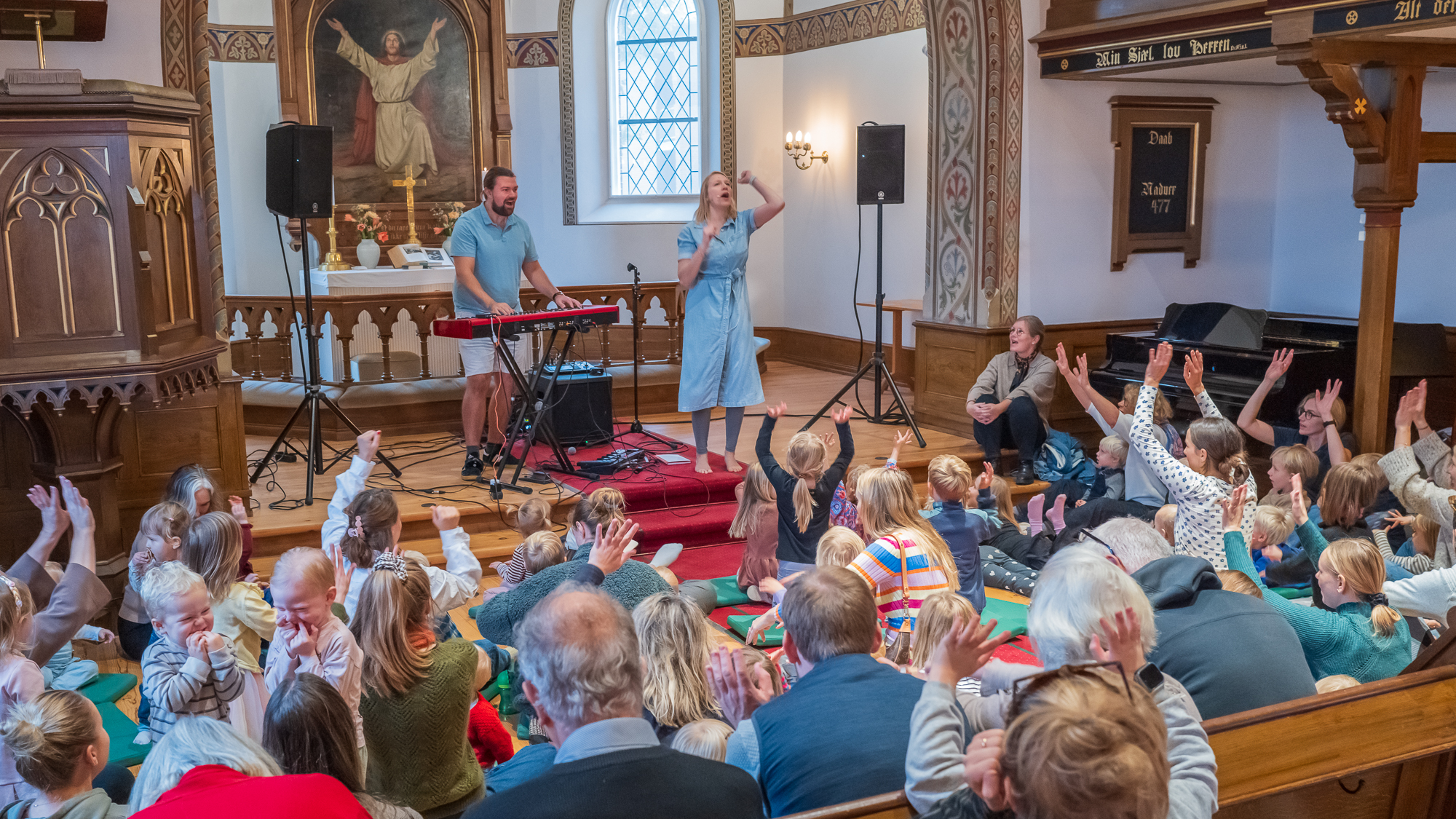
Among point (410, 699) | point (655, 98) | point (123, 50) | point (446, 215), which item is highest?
point (655, 98)

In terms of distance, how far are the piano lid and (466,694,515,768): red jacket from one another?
5.07 metres

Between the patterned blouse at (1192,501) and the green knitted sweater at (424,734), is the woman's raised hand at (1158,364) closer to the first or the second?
the patterned blouse at (1192,501)

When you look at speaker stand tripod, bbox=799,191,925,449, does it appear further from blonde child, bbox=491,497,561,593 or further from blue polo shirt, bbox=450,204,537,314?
blonde child, bbox=491,497,561,593

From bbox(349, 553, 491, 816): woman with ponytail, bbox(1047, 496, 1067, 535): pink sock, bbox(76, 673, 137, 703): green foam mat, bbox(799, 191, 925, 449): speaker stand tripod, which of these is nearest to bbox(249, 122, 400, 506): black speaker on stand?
bbox(76, 673, 137, 703): green foam mat

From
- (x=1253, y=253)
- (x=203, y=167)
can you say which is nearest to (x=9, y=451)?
(x=203, y=167)

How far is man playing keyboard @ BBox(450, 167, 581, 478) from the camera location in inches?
240

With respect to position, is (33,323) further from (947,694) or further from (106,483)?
(947,694)

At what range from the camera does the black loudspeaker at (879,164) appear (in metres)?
7.29

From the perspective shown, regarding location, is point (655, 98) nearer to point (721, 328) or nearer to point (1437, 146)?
point (721, 328)

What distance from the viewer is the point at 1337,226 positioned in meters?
7.90

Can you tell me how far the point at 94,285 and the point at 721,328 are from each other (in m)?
2.96

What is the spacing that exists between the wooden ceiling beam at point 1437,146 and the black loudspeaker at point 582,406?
4390 millimetres

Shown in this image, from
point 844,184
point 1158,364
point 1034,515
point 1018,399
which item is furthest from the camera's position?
point 844,184

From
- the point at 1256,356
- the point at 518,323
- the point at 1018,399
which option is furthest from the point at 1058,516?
the point at 518,323
